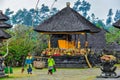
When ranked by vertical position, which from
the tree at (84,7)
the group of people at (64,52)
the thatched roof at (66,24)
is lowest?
the group of people at (64,52)

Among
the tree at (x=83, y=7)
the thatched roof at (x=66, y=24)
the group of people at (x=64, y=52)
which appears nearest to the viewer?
the group of people at (x=64, y=52)

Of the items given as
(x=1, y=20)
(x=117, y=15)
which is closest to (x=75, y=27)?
(x=1, y=20)

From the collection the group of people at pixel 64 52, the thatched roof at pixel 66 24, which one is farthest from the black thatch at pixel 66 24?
the group of people at pixel 64 52

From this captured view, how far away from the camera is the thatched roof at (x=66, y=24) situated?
4588 centimetres

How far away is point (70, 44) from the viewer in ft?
162

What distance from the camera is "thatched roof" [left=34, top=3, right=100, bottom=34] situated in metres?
45.9

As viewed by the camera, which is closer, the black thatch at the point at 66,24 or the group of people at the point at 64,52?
the group of people at the point at 64,52

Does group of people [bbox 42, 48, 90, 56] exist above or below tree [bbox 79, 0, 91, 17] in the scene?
below

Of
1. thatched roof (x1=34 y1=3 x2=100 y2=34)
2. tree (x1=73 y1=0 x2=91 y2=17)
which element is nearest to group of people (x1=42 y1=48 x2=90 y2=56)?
thatched roof (x1=34 y1=3 x2=100 y2=34)

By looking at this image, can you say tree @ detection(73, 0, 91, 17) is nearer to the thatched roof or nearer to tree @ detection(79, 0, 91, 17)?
tree @ detection(79, 0, 91, 17)

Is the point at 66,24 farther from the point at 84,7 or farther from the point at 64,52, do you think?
the point at 84,7

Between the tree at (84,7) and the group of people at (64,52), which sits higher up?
the tree at (84,7)

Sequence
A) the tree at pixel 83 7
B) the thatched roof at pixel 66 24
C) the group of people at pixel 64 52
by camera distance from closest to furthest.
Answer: the group of people at pixel 64 52 → the thatched roof at pixel 66 24 → the tree at pixel 83 7

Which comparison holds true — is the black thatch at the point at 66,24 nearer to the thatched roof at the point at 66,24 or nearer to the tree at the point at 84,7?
the thatched roof at the point at 66,24
